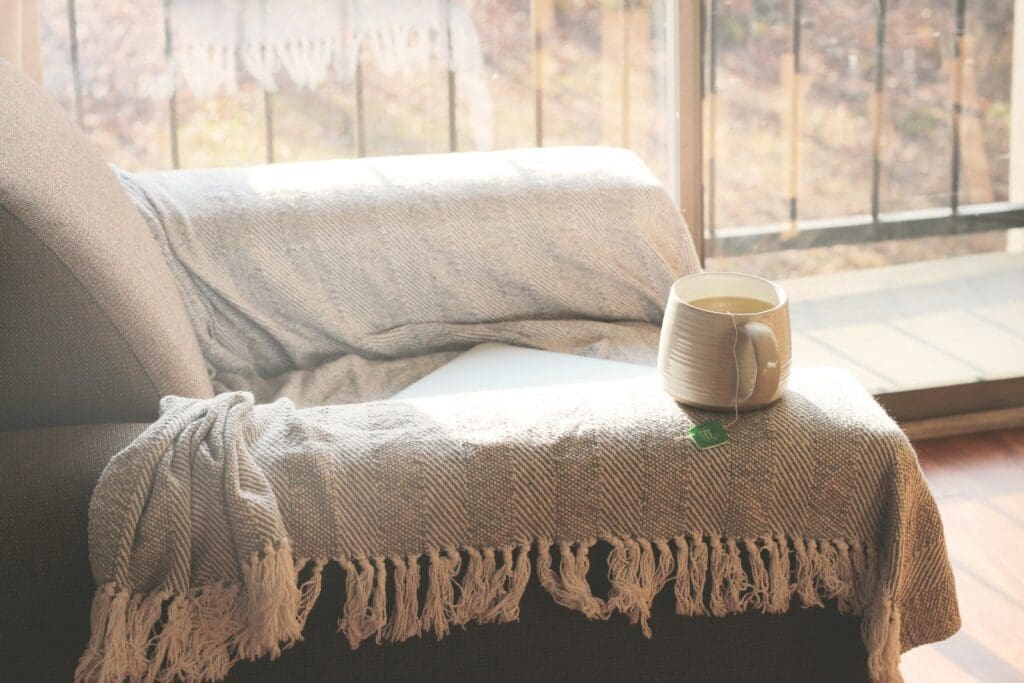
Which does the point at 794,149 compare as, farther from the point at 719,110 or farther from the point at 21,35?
the point at 21,35

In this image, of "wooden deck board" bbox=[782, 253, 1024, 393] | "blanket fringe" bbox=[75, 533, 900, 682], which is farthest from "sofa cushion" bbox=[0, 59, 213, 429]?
"wooden deck board" bbox=[782, 253, 1024, 393]

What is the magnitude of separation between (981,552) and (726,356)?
110 cm

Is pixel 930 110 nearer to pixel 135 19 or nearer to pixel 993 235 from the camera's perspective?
pixel 993 235

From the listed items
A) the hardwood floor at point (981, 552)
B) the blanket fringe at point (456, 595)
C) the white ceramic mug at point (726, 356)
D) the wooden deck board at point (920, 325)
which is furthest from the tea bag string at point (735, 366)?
the wooden deck board at point (920, 325)

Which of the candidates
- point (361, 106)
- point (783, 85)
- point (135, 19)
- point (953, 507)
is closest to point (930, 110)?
point (783, 85)

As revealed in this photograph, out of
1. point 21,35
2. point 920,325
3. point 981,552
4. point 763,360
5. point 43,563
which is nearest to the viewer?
point 43,563

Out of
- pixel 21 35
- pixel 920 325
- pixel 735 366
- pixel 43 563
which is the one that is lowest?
pixel 920 325

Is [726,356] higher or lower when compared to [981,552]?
higher

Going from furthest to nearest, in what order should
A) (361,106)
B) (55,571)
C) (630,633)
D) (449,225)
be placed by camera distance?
(361,106) < (449,225) < (630,633) < (55,571)

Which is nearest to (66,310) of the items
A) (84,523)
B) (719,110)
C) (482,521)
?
(84,523)

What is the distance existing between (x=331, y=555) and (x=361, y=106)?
1.35 meters

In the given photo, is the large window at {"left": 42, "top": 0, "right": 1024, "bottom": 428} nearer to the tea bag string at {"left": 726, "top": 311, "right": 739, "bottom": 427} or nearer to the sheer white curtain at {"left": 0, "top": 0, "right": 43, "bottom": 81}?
the sheer white curtain at {"left": 0, "top": 0, "right": 43, "bottom": 81}

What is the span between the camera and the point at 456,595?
1178mm

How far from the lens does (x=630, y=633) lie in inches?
47.4
